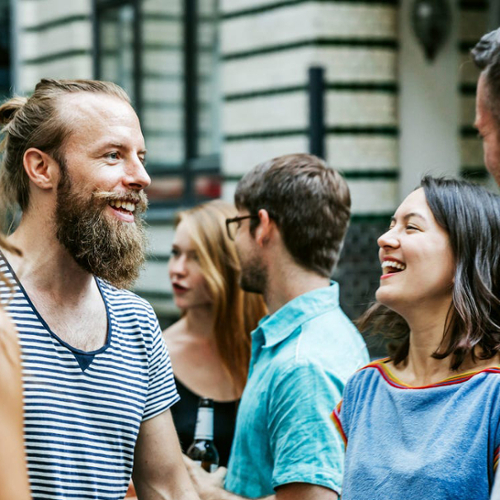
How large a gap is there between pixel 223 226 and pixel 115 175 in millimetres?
2009

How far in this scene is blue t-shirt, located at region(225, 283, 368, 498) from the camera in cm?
306

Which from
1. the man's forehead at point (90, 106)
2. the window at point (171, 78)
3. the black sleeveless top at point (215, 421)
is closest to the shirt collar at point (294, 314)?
the black sleeveless top at point (215, 421)

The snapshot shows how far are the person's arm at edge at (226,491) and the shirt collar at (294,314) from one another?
0.49 metres

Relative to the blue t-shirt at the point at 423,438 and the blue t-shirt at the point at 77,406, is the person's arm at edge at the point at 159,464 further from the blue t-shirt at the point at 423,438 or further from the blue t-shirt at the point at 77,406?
the blue t-shirt at the point at 423,438

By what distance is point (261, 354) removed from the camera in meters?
3.53

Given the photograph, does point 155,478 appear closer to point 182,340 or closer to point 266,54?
point 182,340

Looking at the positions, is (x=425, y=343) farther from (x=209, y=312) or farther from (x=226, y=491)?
(x=209, y=312)

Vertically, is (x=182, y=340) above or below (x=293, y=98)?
below

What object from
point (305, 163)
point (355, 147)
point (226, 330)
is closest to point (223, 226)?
point (226, 330)

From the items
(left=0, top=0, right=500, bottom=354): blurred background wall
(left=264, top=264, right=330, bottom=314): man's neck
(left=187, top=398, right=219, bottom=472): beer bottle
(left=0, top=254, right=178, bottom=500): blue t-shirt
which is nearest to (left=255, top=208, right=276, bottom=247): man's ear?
(left=264, top=264, right=330, bottom=314): man's neck

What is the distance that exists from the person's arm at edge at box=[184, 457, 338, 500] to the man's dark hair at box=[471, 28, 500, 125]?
1246 millimetres

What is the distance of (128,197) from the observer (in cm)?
275

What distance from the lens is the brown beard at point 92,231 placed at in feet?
8.75

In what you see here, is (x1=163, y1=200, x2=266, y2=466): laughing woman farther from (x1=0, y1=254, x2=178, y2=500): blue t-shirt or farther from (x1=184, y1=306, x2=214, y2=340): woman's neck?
(x1=0, y1=254, x2=178, y2=500): blue t-shirt
